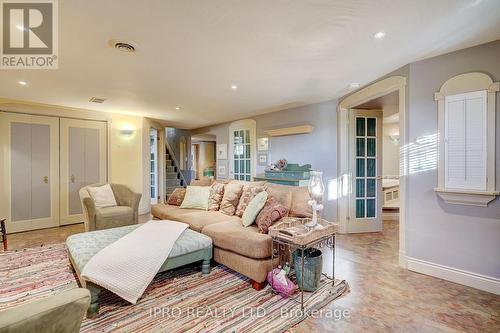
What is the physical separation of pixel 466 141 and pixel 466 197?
1.87ft

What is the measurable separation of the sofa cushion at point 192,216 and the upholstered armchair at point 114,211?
Result: 1.60ft

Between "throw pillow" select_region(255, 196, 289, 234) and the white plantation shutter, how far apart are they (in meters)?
1.77

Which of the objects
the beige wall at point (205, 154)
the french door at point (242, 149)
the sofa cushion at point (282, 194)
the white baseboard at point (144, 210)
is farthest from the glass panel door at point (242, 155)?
the beige wall at point (205, 154)

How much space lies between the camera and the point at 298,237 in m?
2.05

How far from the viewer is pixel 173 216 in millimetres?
3451

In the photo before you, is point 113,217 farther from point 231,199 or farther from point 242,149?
point 242,149

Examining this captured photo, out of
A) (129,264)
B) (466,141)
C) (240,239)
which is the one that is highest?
(466,141)

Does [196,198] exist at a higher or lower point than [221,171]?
Answer: lower

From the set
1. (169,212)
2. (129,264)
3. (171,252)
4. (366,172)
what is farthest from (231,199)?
(366,172)

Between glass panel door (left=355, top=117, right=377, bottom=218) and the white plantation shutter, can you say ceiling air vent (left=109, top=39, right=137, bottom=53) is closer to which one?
the white plantation shutter

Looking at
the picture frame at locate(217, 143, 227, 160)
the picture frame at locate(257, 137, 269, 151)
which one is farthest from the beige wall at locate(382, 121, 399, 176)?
the picture frame at locate(217, 143, 227, 160)

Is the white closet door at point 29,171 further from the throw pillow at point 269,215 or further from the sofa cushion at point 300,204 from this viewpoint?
the sofa cushion at point 300,204

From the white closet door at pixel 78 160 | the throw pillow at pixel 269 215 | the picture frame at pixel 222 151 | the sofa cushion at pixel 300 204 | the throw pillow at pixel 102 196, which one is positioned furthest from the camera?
the picture frame at pixel 222 151

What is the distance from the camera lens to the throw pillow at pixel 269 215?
8.25ft
